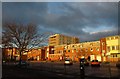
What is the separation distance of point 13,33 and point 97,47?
200ft

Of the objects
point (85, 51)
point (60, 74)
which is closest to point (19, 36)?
point (60, 74)

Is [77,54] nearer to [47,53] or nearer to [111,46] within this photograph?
[111,46]

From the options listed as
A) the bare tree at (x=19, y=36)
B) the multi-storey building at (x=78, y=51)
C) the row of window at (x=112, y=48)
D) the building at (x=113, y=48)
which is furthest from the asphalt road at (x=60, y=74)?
the multi-storey building at (x=78, y=51)

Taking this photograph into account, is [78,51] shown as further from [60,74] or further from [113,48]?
[60,74]

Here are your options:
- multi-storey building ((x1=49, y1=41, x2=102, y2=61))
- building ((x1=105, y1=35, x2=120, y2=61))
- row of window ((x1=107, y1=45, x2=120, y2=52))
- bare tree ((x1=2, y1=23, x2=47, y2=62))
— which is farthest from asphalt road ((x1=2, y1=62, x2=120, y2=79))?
multi-storey building ((x1=49, y1=41, x2=102, y2=61))

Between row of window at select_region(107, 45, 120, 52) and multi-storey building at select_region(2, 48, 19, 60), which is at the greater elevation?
row of window at select_region(107, 45, 120, 52)

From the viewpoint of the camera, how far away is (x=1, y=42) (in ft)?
153

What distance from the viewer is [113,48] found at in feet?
275

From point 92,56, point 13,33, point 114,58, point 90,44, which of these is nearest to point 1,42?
point 13,33

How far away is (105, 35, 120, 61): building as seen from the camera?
8116 centimetres

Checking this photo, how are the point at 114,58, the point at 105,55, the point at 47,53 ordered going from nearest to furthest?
1. the point at 114,58
2. the point at 105,55
3. the point at 47,53

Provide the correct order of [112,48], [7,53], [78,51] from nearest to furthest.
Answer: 1. [112,48]
2. [7,53]
3. [78,51]

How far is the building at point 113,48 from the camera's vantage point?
8116 cm

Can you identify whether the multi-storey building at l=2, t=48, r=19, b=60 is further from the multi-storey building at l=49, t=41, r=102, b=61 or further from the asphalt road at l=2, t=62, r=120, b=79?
the multi-storey building at l=49, t=41, r=102, b=61
